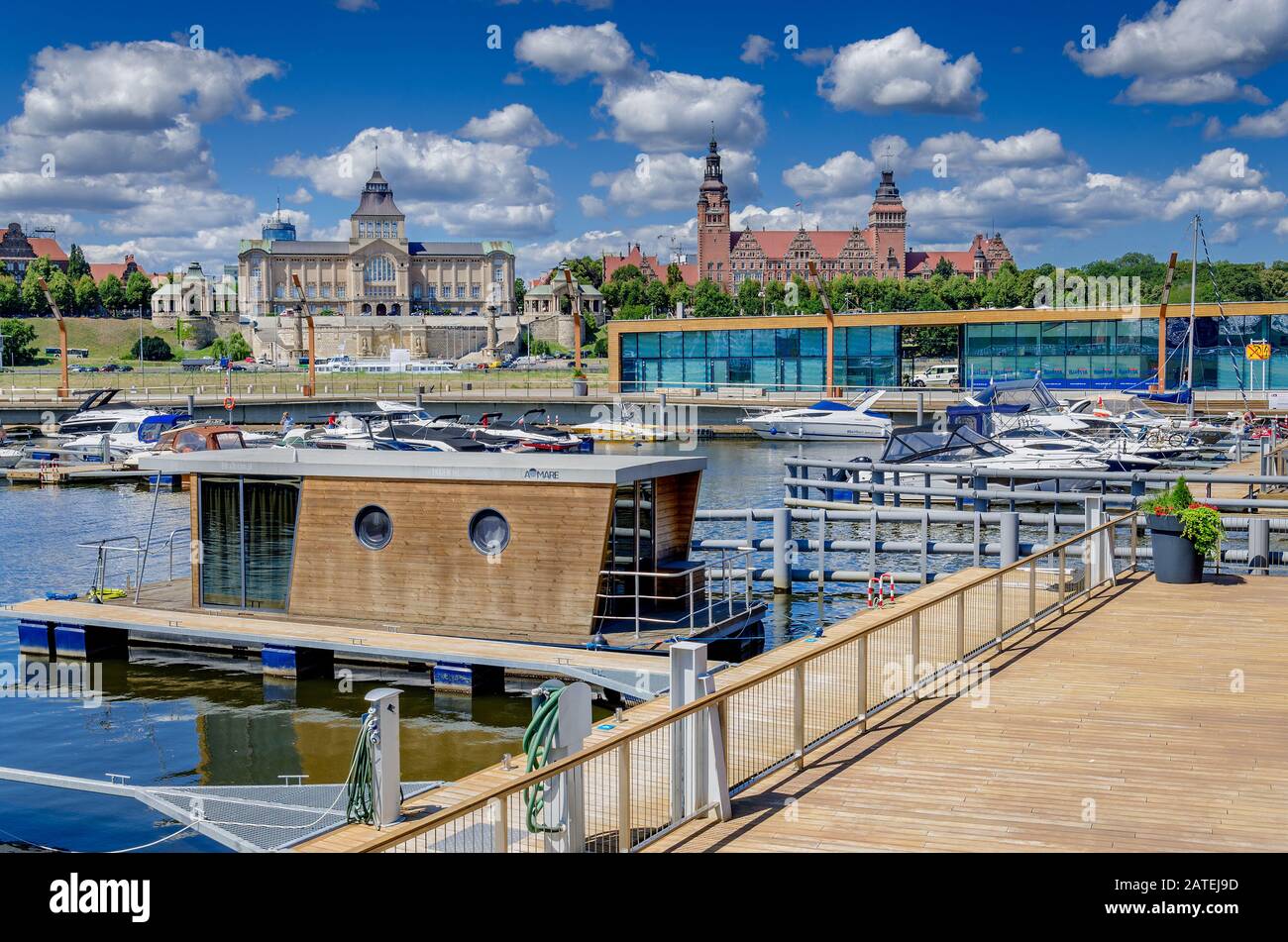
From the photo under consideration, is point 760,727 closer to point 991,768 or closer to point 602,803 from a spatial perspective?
point 991,768

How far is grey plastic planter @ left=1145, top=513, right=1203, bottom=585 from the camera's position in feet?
61.8

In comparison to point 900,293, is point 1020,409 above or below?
below

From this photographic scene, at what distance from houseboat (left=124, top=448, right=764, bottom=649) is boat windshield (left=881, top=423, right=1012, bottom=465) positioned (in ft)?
54.8

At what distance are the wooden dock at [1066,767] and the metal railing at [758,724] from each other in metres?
0.22

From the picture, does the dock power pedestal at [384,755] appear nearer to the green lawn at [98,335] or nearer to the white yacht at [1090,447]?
the white yacht at [1090,447]

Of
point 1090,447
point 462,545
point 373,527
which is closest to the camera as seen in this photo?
point 462,545

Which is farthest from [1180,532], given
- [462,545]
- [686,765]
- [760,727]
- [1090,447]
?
[1090,447]

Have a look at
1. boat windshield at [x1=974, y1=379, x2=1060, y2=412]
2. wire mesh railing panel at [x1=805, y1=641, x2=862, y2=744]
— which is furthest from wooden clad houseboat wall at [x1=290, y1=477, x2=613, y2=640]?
boat windshield at [x1=974, y1=379, x2=1060, y2=412]

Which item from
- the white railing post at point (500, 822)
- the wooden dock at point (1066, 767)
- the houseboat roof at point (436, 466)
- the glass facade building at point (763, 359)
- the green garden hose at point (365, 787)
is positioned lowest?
the green garden hose at point (365, 787)

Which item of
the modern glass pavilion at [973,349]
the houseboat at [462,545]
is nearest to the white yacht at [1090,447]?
the houseboat at [462,545]

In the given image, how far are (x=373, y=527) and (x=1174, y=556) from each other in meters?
12.0

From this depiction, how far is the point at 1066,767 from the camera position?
1038 centimetres

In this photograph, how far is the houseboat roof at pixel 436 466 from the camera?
1831 centimetres

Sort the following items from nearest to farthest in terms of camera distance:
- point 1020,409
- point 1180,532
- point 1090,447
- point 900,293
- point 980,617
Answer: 1. point 980,617
2. point 1180,532
3. point 1090,447
4. point 1020,409
5. point 900,293
